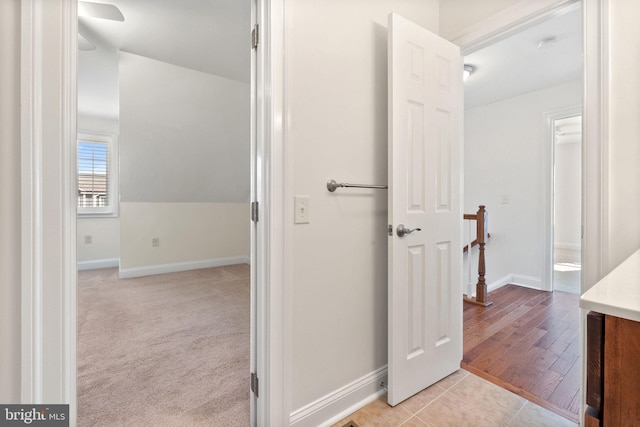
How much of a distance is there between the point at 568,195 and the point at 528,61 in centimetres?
494

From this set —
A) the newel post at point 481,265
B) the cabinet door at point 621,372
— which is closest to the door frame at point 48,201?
the cabinet door at point 621,372

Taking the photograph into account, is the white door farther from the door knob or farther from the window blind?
the window blind

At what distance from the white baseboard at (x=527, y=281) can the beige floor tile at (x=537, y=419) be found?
100 inches

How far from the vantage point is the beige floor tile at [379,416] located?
1.41 m

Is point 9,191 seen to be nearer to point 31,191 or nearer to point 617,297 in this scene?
point 31,191

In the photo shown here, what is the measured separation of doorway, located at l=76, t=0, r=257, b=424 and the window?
8cm

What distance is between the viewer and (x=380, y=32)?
5.17 feet

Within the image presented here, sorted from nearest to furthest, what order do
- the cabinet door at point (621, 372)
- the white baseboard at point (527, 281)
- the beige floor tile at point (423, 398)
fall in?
the cabinet door at point (621, 372)
the beige floor tile at point (423, 398)
the white baseboard at point (527, 281)

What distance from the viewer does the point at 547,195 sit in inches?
135

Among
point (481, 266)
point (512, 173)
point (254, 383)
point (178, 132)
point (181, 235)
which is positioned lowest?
point (254, 383)

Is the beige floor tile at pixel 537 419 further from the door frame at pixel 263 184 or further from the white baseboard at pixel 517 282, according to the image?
the white baseboard at pixel 517 282

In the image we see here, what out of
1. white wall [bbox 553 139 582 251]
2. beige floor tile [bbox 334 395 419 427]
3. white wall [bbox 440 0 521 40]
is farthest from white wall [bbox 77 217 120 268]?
white wall [bbox 553 139 582 251]

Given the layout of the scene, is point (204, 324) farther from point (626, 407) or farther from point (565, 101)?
point (565, 101)

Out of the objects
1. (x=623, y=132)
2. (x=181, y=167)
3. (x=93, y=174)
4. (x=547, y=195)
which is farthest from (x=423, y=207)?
(x=93, y=174)
